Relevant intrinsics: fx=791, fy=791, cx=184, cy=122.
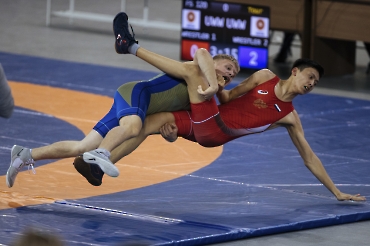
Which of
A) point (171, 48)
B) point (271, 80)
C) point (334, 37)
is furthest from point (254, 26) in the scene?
point (271, 80)

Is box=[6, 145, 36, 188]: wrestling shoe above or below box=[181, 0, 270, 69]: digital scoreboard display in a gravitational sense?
below

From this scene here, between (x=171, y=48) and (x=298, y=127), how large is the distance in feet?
25.2

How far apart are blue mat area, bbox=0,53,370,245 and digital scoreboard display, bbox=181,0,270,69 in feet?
7.06

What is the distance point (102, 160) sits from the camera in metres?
4.76

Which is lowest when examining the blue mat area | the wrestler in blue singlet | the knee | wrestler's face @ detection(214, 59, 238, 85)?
the blue mat area

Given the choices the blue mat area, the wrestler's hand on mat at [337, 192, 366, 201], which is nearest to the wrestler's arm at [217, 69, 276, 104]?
the blue mat area

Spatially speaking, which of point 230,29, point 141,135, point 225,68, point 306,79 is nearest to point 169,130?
point 141,135

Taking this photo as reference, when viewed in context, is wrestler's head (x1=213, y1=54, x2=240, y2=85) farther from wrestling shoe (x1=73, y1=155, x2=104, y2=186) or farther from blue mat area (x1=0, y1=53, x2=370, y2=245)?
wrestling shoe (x1=73, y1=155, x2=104, y2=186)

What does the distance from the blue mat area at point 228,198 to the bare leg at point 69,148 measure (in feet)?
1.07

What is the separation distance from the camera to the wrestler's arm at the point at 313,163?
5504mm

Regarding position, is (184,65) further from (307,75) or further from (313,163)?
(313,163)

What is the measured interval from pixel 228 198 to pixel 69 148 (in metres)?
1.19

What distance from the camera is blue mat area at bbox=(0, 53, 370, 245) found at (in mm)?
4758

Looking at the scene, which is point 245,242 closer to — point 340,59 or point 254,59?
point 254,59
